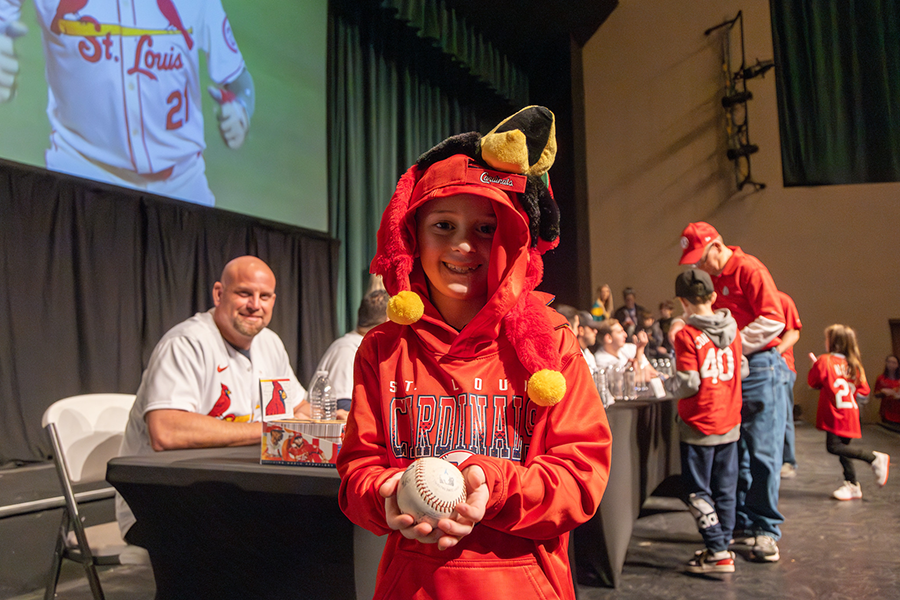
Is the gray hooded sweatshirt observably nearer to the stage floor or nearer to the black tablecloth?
the black tablecloth

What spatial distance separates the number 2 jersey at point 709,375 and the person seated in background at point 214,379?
1.83 m

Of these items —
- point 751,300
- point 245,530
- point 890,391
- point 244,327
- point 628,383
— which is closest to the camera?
point 245,530

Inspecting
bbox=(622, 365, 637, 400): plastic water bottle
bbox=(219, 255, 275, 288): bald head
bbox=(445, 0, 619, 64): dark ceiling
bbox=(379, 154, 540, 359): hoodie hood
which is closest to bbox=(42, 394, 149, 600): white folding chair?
bbox=(219, 255, 275, 288): bald head

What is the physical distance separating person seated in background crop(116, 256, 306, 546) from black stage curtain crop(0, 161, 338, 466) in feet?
7.01

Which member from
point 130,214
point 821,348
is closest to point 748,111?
point 821,348

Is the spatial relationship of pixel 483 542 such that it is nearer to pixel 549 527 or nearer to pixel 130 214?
pixel 549 527

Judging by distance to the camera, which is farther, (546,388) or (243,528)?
(243,528)

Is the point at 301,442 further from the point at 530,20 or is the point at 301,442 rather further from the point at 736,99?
the point at 736,99

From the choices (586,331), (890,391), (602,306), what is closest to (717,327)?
(586,331)

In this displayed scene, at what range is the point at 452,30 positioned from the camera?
7992mm

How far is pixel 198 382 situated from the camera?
2404 millimetres

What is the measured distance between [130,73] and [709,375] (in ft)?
13.9

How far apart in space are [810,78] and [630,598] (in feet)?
33.2

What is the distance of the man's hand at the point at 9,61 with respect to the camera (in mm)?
3629
